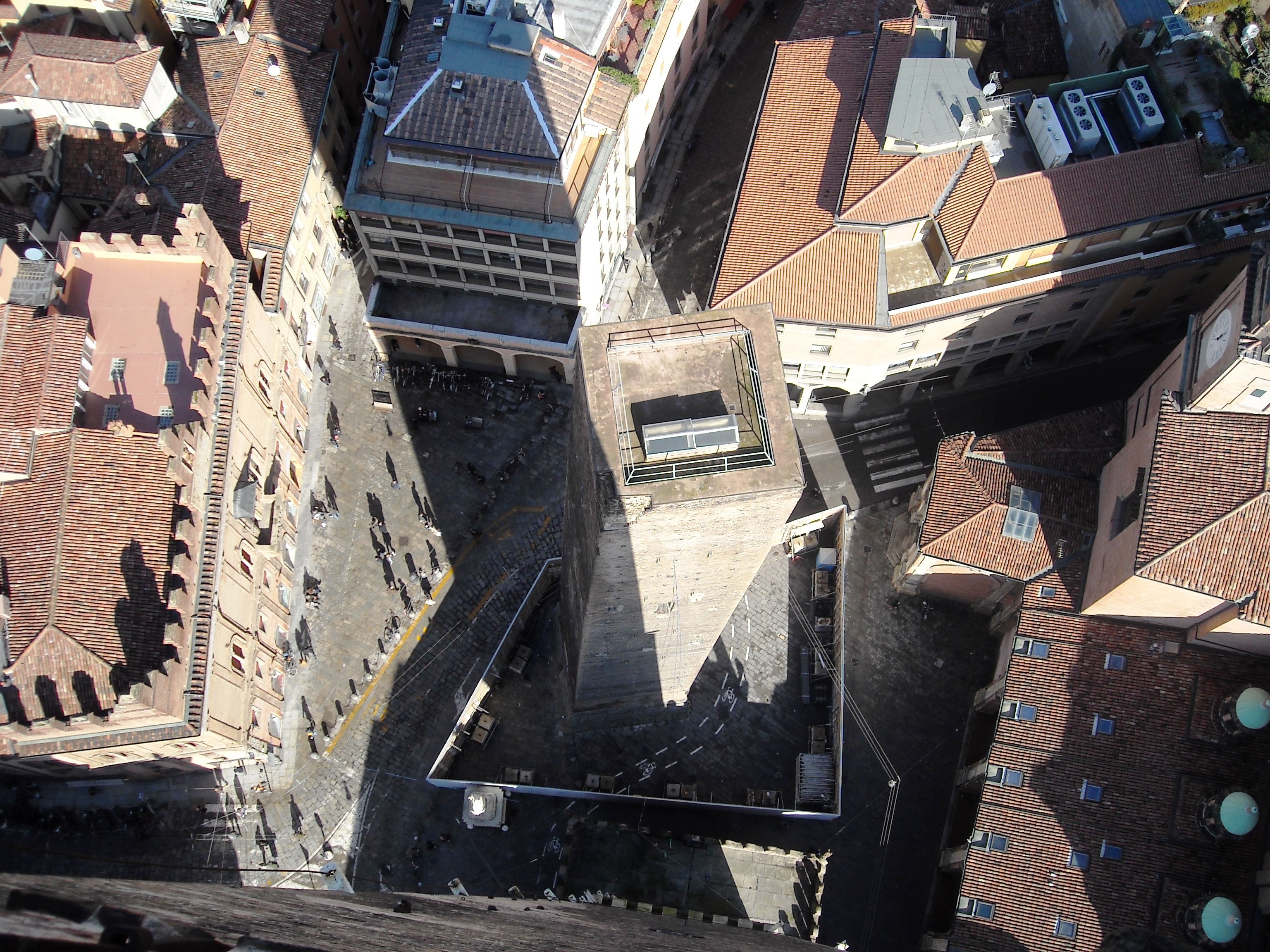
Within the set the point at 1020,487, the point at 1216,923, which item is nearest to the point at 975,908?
the point at 1216,923

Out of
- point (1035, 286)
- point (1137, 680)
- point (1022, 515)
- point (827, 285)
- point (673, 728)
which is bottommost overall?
point (673, 728)

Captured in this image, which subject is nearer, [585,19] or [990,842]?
[990,842]

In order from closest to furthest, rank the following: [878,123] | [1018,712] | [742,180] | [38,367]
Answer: [38,367] < [1018,712] < [878,123] < [742,180]

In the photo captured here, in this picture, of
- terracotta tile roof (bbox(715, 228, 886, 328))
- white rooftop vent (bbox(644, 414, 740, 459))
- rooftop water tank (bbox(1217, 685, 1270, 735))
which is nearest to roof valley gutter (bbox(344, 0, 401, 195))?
terracotta tile roof (bbox(715, 228, 886, 328))

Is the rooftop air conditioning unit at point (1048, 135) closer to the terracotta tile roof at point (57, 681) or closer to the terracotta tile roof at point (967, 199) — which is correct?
the terracotta tile roof at point (967, 199)

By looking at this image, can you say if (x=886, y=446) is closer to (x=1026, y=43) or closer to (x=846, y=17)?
(x=1026, y=43)

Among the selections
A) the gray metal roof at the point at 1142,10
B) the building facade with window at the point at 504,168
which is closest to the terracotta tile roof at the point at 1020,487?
the building facade with window at the point at 504,168
